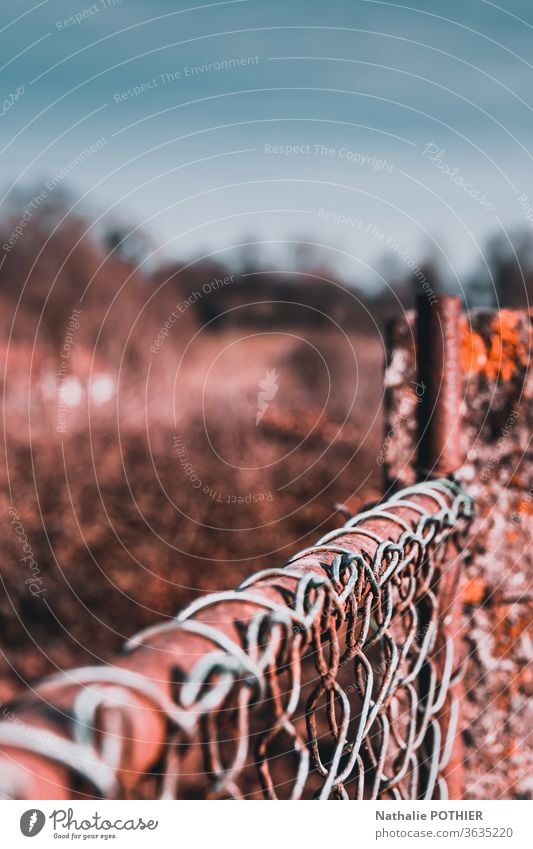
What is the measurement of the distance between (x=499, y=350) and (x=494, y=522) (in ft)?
0.84

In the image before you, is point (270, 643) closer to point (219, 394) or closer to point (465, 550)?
point (465, 550)

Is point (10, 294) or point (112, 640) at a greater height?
point (10, 294)

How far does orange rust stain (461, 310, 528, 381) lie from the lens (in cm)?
108

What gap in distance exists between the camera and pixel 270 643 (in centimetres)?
46

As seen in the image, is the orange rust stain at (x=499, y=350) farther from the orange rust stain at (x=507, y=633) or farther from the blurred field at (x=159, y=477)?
the blurred field at (x=159, y=477)

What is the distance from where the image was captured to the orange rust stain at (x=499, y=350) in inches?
42.5

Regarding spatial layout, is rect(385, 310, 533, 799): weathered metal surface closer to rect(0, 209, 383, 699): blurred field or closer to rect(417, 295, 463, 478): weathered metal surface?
rect(417, 295, 463, 478): weathered metal surface

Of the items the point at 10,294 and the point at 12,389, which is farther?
the point at 10,294

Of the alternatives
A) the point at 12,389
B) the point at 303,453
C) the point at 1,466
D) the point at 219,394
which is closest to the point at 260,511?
the point at 303,453

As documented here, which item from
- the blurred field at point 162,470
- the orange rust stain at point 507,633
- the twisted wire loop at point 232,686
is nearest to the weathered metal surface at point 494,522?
the orange rust stain at point 507,633

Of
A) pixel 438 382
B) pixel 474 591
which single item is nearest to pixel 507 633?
pixel 474 591

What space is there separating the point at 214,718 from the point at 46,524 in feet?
11.5

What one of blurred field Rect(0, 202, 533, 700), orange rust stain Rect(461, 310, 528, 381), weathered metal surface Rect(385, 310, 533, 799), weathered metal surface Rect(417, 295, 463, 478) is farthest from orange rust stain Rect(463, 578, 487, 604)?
blurred field Rect(0, 202, 533, 700)
